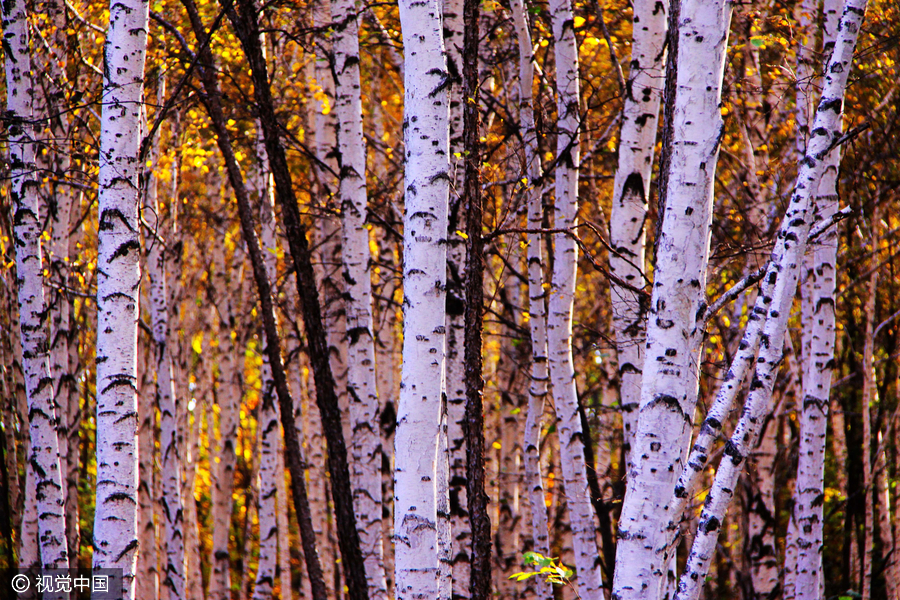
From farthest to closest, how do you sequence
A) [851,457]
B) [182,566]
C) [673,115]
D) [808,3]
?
[851,457] < [182,566] < [808,3] < [673,115]

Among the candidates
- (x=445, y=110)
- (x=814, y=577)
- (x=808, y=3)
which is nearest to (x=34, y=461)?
(x=445, y=110)

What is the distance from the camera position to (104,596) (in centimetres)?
438

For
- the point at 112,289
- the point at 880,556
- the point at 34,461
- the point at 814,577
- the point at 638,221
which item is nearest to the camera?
the point at 112,289

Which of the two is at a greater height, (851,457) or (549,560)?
(851,457)

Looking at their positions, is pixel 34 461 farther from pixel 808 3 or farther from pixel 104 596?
pixel 808 3

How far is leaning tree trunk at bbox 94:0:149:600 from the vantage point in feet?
14.8

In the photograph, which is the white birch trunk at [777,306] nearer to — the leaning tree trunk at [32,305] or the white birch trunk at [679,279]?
the white birch trunk at [679,279]

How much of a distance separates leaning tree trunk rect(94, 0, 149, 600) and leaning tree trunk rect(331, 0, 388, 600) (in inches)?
77.2

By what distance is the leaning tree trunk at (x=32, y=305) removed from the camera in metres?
6.09

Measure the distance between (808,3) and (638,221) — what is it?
393 centimetres

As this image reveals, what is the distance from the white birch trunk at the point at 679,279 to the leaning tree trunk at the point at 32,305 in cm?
487

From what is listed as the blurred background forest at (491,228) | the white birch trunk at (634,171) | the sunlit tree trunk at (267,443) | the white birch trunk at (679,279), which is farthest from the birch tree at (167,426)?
the white birch trunk at (679,279)

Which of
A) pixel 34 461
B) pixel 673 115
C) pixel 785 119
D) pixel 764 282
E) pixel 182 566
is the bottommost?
pixel 182 566

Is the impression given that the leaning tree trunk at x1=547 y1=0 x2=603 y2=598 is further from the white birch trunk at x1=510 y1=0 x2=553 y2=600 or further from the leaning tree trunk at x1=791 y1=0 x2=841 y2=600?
the leaning tree trunk at x1=791 y1=0 x2=841 y2=600
